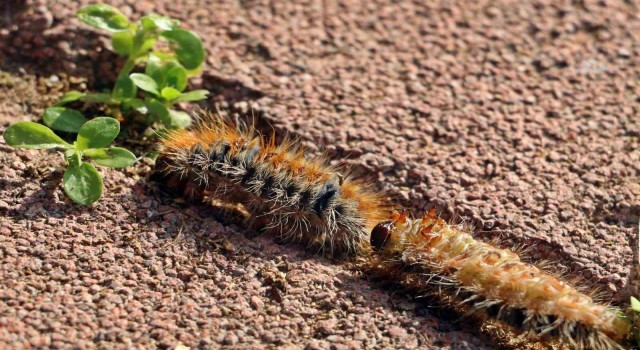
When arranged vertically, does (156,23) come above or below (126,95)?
above

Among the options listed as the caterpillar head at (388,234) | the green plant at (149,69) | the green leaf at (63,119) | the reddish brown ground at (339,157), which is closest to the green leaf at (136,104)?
the green plant at (149,69)

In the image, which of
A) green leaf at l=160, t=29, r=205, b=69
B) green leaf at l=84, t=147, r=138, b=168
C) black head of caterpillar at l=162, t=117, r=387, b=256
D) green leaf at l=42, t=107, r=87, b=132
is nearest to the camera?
green leaf at l=84, t=147, r=138, b=168

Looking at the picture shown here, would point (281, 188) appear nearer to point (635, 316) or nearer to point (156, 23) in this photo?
point (156, 23)

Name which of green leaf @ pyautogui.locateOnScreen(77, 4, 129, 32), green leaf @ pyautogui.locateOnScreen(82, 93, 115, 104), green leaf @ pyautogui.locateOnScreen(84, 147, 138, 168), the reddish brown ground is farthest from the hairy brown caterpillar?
green leaf @ pyautogui.locateOnScreen(77, 4, 129, 32)

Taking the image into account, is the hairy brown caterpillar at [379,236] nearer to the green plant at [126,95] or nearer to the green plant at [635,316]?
the green plant at [635,316]

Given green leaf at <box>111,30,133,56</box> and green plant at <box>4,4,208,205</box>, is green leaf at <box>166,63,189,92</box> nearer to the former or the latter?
green plant at <box>4,4,208,205</box>

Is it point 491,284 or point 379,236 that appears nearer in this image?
point 491,284

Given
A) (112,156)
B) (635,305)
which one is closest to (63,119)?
(112,156)
